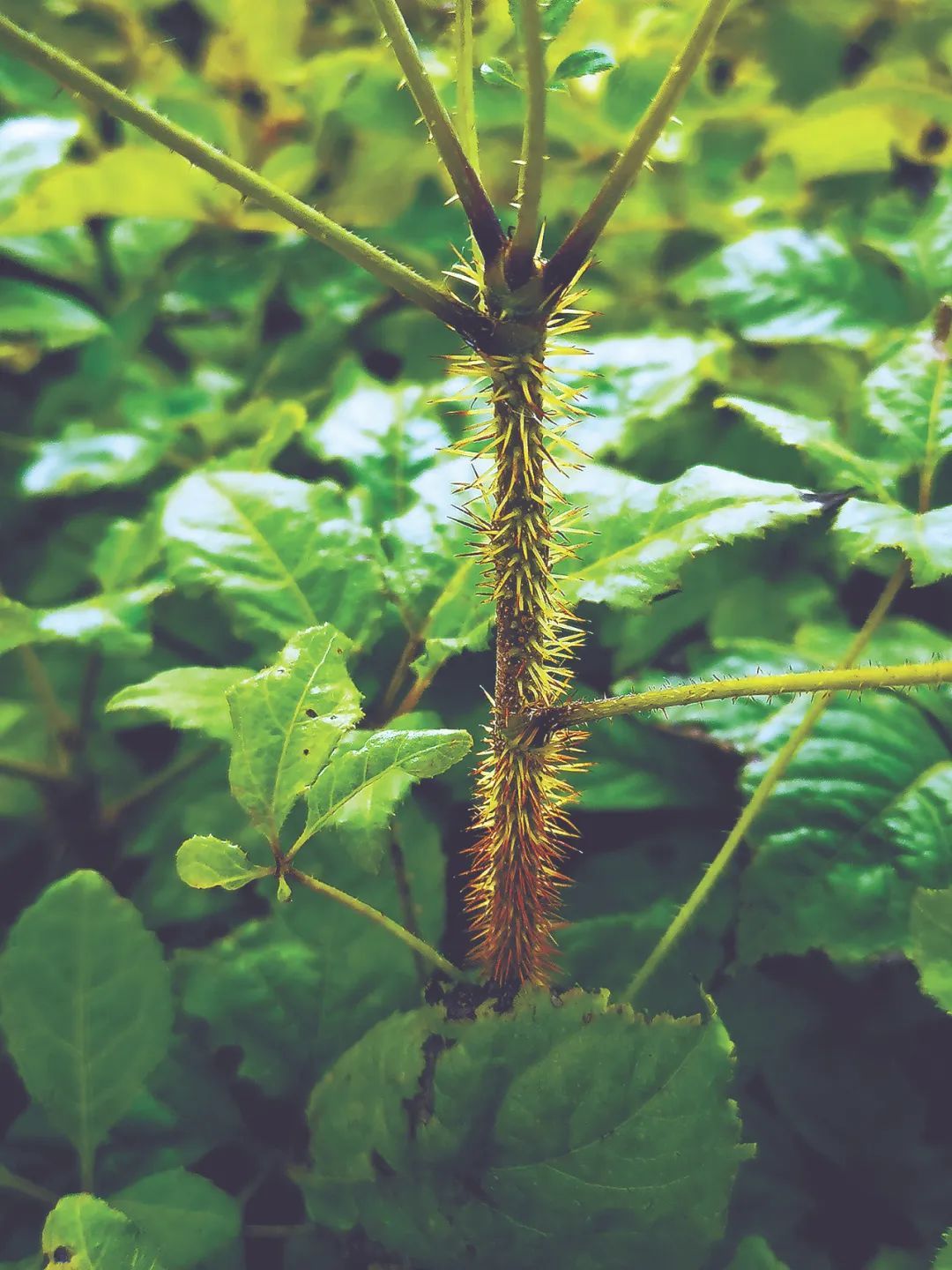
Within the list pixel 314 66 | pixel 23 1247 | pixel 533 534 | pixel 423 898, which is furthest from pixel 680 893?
pixel 314 66

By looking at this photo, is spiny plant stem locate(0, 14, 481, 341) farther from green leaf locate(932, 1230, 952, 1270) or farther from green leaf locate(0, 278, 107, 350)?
green leaf locate(0, 278, 107, 350)

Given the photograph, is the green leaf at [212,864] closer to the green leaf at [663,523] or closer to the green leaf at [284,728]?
the green leaf at [284,728]

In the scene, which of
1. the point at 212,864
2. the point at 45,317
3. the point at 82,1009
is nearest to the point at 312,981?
the point at 82,1009

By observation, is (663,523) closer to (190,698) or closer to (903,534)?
(903,534)

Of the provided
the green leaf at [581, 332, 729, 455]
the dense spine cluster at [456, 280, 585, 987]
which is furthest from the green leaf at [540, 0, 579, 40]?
the green leaf at [581, 332, 729, 455]

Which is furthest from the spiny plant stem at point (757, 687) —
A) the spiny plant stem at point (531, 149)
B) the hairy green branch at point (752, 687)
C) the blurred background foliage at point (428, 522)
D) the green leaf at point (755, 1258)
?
the green leaf at point (755, 1258)

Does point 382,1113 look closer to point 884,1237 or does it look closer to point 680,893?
point 680,893
